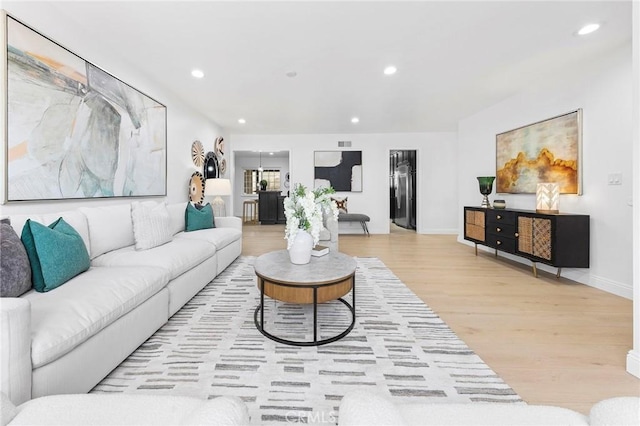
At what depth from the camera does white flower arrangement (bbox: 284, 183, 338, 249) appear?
84.4 inches

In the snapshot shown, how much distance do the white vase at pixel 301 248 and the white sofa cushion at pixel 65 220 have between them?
1606mm

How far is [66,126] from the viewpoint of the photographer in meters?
2.27

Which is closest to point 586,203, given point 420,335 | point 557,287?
point 557,287

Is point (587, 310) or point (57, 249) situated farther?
point (587, 310)

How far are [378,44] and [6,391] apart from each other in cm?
330

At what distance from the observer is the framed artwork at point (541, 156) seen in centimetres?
319

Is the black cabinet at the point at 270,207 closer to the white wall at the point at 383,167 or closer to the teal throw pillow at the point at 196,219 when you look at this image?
the white wall at the point at 383,167

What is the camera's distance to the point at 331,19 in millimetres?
2262

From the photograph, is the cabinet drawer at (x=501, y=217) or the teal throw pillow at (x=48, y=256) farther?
the cabinet drawer at (x=501, y=217)

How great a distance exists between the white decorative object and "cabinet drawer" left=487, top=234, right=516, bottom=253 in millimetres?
2862

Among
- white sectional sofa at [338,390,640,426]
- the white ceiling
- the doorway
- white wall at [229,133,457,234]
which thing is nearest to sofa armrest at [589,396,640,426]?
white sectional sofa at [338,390,640,426]

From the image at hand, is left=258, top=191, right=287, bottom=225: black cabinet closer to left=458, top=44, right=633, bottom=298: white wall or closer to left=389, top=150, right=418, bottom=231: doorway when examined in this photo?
left=389, top=150, right=418, bottom=231: doorway

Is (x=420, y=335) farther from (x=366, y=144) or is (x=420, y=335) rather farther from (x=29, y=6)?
(x=366, y=144)

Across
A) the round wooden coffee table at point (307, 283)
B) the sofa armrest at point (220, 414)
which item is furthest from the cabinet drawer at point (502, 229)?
the sofa armrest at point (220, 414)
